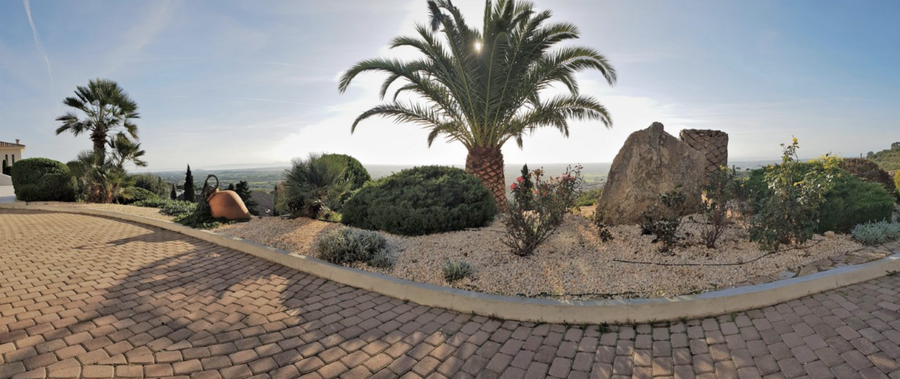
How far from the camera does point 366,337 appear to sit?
3.63m

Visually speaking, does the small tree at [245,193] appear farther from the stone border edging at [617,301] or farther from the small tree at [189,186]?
the stone border edging at [617,301]

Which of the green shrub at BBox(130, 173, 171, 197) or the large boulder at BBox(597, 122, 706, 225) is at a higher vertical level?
the large boulder at BBox(597, 122, 706, 225)

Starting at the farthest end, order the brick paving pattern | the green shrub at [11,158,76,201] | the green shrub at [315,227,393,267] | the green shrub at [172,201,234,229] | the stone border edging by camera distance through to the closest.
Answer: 1. the green shrub at [11,158,76,201]
2. the green shrub at [172,201,234,229]
3. the green shrub at [315,227,393,267]
4. the stone border edging
5. the brick paving pattern

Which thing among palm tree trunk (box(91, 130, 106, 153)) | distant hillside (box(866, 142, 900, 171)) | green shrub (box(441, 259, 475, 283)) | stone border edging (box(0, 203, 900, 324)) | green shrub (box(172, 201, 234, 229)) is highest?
palm tree trunk (box(91, 130, 106, 153))

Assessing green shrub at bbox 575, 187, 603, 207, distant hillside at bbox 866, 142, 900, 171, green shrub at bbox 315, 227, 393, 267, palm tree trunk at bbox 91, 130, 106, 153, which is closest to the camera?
green shrub at bbox 315, 227, 393, 267

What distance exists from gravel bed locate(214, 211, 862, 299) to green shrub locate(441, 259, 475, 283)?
82mm

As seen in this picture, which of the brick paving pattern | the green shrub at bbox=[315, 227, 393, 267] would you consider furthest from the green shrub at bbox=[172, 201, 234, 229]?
the green shrub at bbox=[315, 227, 393, 267]

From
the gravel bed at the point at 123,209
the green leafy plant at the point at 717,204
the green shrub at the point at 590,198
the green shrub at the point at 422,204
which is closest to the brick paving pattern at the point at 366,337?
the green leafy plant at the point at 717,204

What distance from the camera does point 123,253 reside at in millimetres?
6430

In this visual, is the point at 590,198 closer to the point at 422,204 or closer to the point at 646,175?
the point at 646,175

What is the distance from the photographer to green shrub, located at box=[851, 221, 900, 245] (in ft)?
19.2

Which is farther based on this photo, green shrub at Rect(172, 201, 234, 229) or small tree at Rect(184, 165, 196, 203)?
small tree at Rect(184, 165, 196, 203)

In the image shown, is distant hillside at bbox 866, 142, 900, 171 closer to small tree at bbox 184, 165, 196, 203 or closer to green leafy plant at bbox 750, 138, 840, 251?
green leafy plant at bbox 750, 138, 840, 251

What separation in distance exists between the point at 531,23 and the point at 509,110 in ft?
6.75
